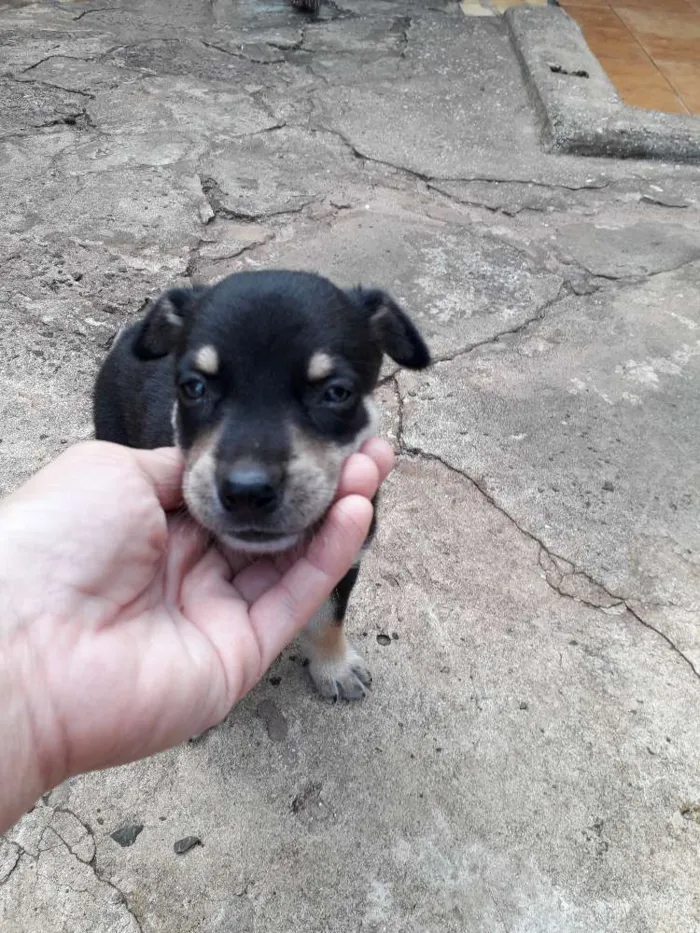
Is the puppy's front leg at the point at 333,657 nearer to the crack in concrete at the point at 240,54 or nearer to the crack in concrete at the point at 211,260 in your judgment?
the crack in concrete at the point at 211,260

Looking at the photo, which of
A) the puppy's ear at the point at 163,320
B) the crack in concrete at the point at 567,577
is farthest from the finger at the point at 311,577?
the crack in concrete at the point at 567,577

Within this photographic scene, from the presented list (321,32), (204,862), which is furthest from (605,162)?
(204,862)

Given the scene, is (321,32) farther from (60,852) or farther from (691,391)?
(60,852)

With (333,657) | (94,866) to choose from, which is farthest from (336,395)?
(94,866)

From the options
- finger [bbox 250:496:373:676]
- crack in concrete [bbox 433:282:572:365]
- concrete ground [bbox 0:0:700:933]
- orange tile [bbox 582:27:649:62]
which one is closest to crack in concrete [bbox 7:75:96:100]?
concrete ground [bbox 0:0:700:933]

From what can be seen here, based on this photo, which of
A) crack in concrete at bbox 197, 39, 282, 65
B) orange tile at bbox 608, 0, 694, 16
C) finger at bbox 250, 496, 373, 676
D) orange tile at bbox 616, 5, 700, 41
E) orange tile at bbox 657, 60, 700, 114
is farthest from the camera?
orange tile at bbox 608, 0, 694, 16

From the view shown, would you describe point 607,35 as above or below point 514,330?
above

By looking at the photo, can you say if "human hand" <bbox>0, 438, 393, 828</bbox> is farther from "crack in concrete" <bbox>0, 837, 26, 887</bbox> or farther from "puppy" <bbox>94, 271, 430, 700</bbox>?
"crack in concrete" <bbox>0, 837, 26, 887</bbox>

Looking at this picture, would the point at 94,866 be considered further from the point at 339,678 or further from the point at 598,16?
the point at 598,16
